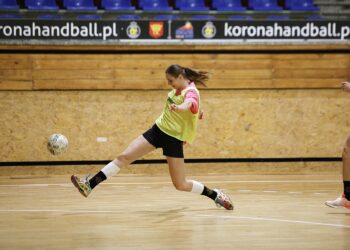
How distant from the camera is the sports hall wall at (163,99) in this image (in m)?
12.9

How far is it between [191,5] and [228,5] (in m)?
0.88

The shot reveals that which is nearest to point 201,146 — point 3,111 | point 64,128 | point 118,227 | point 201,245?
point 64,128

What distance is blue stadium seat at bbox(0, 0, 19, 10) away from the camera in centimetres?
1362

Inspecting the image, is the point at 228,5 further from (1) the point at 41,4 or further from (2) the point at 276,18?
(1) the point at 41,4

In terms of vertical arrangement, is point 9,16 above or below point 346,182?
above

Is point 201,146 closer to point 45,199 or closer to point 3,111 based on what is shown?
point 3,111

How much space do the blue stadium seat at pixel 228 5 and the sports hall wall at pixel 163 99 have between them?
1.72 m

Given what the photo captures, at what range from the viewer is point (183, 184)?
7.69 meters

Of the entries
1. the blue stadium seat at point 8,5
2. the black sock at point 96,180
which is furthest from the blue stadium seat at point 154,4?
the black sock at point 96,180

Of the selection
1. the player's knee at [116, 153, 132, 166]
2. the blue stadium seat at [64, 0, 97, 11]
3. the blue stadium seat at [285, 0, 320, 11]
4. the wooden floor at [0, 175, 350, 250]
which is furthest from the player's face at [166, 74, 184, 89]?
the blue stadium seat at [285, 0, 320, 11]

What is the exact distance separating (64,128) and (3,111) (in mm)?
1269

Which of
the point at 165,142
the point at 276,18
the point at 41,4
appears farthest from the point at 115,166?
the point at 41,4

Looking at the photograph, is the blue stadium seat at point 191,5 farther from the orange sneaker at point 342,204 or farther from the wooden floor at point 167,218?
the orange sneaker at point 342,204

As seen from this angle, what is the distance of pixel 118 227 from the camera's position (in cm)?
636
